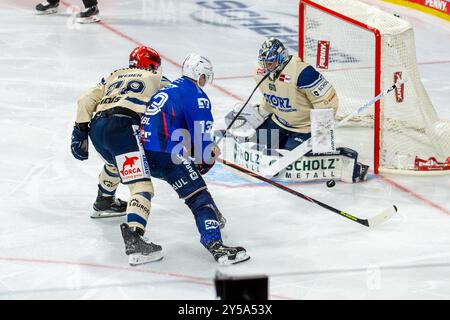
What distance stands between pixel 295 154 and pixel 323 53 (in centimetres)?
93

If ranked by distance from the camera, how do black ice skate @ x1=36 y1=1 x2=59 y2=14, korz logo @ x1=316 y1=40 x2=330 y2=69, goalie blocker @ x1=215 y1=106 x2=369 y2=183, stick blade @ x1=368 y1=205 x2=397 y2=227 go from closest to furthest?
stick blade @ x1=368 y1=205 x2=397 y2=227 < goalie blocker @ x1=215 y1=106 x2=369 y2=183 < korz logo @ x1=316 y1=40 x2=330 y2=69 < black ice skate @ x1=36 y1=1 x2=59 y2=14

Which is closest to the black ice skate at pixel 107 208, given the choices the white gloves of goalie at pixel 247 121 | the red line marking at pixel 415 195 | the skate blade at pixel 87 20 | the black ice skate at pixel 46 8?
the white gloves of goalie at pixel 247 121

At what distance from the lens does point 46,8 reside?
1038 centimetres

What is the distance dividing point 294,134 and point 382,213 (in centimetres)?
99

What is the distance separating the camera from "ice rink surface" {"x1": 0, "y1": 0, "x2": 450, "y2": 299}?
4.79 metres

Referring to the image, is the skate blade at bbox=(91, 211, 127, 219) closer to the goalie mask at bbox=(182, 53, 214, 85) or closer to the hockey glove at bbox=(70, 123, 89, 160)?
the hockey glove at bbox=(70, 123, 89, 160)

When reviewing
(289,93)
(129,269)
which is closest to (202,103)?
A: (129,269)

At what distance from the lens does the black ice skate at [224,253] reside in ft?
16.2

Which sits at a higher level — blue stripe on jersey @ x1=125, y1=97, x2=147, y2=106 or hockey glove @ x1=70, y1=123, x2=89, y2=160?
blue stripe on jersey @ x1=125, y1=97, x2=147, y2=106

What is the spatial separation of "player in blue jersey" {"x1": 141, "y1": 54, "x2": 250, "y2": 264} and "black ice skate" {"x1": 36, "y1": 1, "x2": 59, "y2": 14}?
18.3 feet

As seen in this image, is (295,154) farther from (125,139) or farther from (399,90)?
(125,139)

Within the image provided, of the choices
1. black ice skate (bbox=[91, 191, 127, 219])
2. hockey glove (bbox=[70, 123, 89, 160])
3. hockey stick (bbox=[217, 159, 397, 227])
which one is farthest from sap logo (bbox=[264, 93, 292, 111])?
hockey glove (bbox=[70, 123, 89, 160])
